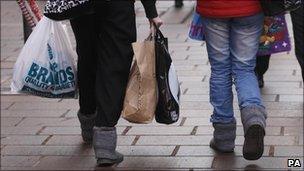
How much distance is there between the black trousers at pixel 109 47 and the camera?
4.28 metres

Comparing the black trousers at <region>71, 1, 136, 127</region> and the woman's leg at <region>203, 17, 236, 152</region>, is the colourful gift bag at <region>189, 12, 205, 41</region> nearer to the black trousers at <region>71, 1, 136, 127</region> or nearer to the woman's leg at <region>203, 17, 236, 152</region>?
the woman's leg at <region>203, 17, 236, 152</region>

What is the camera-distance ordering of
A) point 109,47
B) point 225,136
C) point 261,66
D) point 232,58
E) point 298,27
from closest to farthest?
1. point 109,47
2. point 232,58
3. point 225,136
4. point 298,27
5. point 261,66

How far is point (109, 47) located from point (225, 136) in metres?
0.99

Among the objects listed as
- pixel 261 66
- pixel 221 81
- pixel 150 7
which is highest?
pixel 150 7

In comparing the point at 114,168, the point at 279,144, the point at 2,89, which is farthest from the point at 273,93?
the point at 2,89

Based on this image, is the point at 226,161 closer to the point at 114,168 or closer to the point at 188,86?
the point at 114,168

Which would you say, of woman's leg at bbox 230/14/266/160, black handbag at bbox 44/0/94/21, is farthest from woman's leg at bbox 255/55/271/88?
black handbag at bbox 44/0/94/21

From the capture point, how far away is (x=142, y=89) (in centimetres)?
436

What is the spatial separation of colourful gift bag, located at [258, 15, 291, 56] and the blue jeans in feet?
1.74

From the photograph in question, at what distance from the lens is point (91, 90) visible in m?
4.77

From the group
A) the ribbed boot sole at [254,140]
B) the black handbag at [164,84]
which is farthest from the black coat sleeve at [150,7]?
the ribbed boot sole at [254,140]

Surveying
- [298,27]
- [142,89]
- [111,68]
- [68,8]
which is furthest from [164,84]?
[298,27]

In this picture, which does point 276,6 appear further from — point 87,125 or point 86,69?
point 87,125

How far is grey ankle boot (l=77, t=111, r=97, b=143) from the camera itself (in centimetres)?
488
